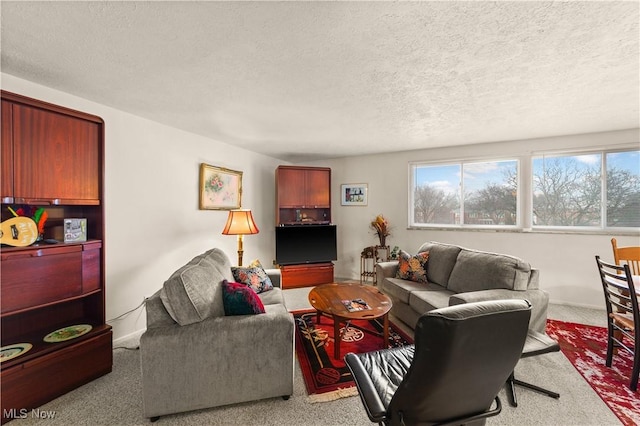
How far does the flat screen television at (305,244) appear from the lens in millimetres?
4445

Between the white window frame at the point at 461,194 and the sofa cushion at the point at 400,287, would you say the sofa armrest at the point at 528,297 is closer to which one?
the sofa cushion at the point at 400,287

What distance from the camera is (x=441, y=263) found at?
3.14 meters

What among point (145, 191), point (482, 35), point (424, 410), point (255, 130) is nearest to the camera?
→ point (424, 410)

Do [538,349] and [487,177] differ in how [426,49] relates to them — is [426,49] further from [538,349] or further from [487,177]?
[487,177]

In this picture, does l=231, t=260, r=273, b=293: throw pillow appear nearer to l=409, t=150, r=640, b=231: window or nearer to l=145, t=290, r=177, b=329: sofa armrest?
l=145, t=290, r=177, b=329: sofa armrest

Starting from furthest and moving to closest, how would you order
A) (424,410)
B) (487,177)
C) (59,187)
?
(487,177)
(59,187)
(424,410)

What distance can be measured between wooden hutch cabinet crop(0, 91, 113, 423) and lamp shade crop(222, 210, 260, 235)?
136cm

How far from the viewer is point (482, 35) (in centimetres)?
151

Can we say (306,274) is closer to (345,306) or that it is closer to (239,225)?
(239,225)

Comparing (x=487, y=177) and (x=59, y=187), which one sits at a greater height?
(x=487, y=177)

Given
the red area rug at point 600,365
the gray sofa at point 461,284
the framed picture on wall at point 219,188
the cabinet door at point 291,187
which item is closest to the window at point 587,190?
the red area rug at point 600,365

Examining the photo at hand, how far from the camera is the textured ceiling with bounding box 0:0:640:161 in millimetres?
1342

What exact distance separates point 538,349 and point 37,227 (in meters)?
3.61

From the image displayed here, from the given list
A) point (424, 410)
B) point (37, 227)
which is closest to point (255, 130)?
point (37, 227)
